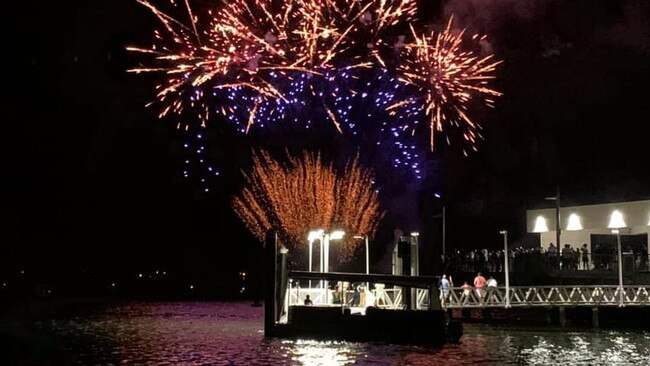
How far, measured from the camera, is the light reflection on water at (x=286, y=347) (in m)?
22.2

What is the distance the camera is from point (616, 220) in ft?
152

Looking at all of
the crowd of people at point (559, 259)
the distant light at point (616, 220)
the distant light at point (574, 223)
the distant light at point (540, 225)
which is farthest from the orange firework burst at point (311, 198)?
the distant light at point (616, 220)

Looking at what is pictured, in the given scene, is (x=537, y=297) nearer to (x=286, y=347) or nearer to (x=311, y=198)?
(x=311, y=198)

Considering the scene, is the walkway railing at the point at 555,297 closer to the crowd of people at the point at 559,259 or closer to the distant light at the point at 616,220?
the crowd of people at the point at 559,259

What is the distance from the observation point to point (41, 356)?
22438 mm

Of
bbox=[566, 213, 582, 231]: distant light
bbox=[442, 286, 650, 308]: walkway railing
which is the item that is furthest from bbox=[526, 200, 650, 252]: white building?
bbox=[442, 286, 650, 308]: walkway railing

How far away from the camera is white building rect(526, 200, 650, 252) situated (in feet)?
148

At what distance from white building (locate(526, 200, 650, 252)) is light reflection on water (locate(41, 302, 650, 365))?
11.3 m

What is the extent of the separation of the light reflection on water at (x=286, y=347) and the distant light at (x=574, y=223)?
44.1 feet

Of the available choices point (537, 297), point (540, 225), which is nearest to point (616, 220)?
point (540, 225)

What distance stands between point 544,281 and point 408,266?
16237mm

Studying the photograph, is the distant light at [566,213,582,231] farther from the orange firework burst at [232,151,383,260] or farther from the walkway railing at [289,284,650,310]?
the orange firework burst at [232,151,383,260]

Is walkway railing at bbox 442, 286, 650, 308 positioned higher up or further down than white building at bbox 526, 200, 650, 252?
further down

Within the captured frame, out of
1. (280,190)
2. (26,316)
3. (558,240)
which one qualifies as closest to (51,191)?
(280,190)
